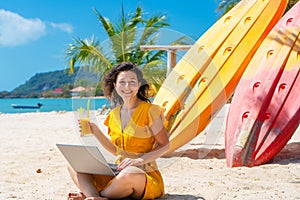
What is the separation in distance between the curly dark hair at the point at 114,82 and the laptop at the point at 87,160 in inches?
18.3

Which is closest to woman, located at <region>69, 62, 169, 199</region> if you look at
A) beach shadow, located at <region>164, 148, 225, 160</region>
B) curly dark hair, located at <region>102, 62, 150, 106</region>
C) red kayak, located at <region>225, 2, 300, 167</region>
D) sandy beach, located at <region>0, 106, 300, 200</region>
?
curly dark hair, located at <region>102, 62, 150, 106</region>

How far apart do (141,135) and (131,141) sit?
3.1 inches

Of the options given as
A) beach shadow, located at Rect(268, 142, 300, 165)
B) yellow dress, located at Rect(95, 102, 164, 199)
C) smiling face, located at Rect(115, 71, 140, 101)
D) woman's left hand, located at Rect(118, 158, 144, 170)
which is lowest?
beach shadow, located at Rect(268, 142, 300, 165)

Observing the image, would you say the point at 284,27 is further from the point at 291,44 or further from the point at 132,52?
the point at 132,52

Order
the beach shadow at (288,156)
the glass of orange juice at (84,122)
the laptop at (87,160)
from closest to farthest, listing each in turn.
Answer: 1. the laptop at (87,160)
2. the glass of orange juice at (84,122)
3. the beach shadow at (288,156)

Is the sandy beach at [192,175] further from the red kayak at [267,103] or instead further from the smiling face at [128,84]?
the smiling face at [128,84]

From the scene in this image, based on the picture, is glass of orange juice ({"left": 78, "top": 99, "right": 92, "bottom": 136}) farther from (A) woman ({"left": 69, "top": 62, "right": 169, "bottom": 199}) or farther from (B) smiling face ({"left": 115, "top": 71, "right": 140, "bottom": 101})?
(B) smiling face ({"left": 115, "top": 71, "right": 140, "bottom": 101})

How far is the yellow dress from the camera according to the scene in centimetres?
283

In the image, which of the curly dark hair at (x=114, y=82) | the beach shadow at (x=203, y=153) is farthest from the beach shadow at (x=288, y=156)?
the curly dark hair at (x=114, y=82)

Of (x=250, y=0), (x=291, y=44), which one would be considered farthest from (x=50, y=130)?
(x=291, y=44)

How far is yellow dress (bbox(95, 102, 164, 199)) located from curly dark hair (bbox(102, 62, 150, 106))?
0.11 metres

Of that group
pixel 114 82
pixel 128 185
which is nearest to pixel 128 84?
pixel 114 82

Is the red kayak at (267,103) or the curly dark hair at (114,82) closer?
the curly dark hair at (114,82)

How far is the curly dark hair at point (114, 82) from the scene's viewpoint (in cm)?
290
